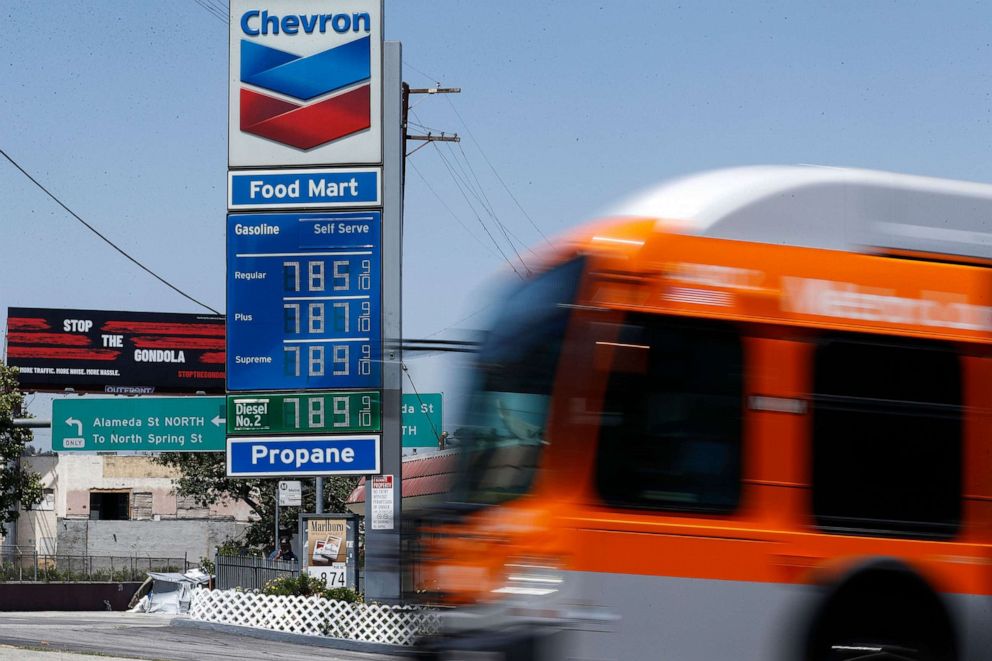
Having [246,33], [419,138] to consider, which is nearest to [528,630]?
[246,33]

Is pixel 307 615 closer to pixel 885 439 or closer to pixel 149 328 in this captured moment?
pixel 885 439

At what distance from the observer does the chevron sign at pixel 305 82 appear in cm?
2045

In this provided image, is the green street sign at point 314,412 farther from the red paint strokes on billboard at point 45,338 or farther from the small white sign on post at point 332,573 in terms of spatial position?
the red paint strokes on billboard at point 45,338

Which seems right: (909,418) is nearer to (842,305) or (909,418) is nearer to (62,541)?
(842,305)

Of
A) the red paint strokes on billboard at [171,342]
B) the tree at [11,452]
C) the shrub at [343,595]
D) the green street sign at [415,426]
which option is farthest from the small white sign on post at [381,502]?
the red paint strokes on billboard at [171,342]

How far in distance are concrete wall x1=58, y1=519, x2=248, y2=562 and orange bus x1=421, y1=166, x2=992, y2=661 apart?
61.6m

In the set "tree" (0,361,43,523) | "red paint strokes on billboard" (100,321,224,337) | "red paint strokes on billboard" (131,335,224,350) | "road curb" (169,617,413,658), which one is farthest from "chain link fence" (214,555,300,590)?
"red paint strokes on billboard" (100,321,224,337)

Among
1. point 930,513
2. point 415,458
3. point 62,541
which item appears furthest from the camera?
point 62,541

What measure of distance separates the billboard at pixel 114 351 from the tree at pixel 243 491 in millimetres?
4031

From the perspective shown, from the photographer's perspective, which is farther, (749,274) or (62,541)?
(62,541)

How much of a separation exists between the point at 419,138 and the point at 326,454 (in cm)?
1376

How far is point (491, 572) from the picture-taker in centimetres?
754

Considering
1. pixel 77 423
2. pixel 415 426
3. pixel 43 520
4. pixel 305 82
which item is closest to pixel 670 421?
pixel 305 82

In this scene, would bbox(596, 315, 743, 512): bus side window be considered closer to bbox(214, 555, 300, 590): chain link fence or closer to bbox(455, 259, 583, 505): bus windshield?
bbox(455, 259, 583, 505): bus windshield
